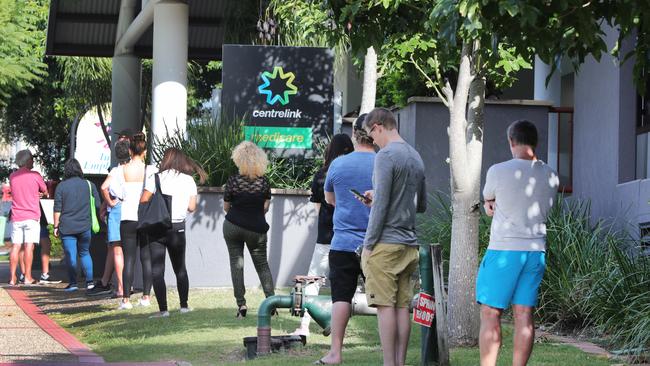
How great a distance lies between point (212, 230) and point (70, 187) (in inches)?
86.5

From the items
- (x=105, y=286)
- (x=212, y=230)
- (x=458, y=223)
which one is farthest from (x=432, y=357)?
(x=105, y=286)

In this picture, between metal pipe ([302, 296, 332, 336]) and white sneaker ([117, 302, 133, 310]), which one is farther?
white sneaker ([117, 302, 133, 310])

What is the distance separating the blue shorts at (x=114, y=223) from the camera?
47.7ft

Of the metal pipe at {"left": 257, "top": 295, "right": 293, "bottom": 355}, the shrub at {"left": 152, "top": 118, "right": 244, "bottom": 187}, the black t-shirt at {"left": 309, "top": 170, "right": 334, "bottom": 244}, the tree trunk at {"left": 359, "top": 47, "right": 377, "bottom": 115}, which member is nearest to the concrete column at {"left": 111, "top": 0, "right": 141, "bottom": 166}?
Result: the shrub at {"left": 152, "top": 118, "right": 244, "bottom": 187}

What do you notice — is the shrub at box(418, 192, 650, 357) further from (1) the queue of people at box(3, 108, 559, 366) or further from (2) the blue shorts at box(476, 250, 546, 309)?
(1) the queue of people at box(3, 108, 559, 366)

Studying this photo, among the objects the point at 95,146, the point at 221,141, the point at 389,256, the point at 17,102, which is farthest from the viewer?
the point at 17,102

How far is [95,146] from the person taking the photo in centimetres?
3222

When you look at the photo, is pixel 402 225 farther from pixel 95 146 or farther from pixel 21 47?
pixel 95 146

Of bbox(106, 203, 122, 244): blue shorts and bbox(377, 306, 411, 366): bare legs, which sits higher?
bbox(106, 203, 122, 244): blue shorts

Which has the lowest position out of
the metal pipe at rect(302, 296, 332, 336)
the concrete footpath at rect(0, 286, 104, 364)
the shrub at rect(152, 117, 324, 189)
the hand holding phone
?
the concrete footpath at rect(0, 286, 104, 364)

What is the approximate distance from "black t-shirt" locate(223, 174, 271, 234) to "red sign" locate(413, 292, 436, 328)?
3.72m

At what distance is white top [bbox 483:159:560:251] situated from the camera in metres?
7.50

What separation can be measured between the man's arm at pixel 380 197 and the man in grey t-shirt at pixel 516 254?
681 millimetres

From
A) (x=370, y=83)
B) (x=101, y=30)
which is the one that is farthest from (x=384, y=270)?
(x=101, y=30)
